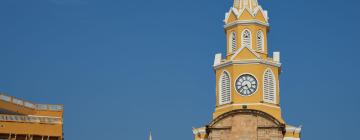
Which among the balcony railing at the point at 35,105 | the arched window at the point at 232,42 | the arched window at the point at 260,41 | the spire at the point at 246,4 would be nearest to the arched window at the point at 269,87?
the arched window at the point at 260,41

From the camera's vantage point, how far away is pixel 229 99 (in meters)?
92.1

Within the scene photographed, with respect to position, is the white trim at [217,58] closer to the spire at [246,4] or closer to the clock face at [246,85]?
the clock face at [246,85]

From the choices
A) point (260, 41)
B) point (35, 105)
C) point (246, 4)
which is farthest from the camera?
point (246, 4)

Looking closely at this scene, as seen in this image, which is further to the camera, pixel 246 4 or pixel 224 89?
pixel 246 4

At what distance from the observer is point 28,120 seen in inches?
3063

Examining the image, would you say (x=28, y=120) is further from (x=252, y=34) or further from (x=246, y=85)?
(x=252, y=34)

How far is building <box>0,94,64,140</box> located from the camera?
76312mm

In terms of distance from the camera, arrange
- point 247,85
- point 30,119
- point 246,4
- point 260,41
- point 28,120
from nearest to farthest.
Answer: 1. point 28,120
2. point 30,119
3. point 247,85
4. point 260,41
5. point 246,4

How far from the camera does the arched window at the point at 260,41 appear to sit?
94.6 metres

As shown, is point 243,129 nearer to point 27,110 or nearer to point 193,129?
point 193,129

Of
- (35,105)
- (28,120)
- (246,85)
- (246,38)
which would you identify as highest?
(246,38)

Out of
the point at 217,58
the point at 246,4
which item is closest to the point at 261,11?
the point at 246,4

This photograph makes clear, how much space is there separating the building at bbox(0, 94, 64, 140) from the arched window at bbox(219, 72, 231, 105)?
20083mm

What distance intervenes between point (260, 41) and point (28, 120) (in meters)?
30.7
